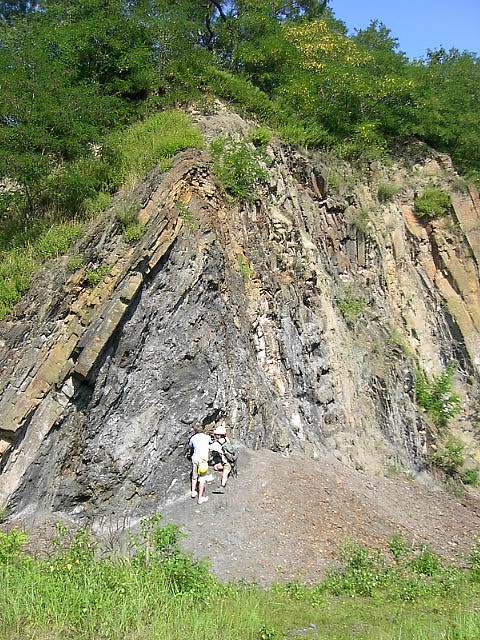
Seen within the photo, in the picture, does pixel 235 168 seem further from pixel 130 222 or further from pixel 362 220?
pixel 362 220

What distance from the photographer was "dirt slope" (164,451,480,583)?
8984 mm

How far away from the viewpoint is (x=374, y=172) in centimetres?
1891

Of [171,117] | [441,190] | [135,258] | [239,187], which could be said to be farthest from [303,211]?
[135,258]

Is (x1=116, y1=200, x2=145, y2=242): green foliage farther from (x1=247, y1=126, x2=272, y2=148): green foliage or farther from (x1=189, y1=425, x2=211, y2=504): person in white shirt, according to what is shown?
(x1=247, y1=126, x2=272, y2=148): green foliage

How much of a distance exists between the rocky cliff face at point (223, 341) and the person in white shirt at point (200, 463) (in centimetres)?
27

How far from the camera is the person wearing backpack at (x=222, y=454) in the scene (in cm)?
1005

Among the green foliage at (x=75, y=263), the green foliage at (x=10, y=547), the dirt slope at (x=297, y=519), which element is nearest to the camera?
the green foliage at (x=10, y=547)

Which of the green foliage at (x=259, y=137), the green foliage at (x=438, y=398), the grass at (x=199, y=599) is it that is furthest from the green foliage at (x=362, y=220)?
the grass at (x=199, y=599)

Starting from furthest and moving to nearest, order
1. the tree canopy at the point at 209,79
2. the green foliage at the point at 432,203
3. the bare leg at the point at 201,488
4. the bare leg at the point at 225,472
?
the green foliage at the point at 432,203
the tree canopy at the point at 209,79
the bare leg at the point at 225,472
the bare leg at the point at 201,488

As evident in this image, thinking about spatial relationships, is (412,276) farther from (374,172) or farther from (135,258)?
(135,258)

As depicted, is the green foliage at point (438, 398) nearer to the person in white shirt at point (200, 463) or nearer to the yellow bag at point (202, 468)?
the person in white shirt at point (200, 463)

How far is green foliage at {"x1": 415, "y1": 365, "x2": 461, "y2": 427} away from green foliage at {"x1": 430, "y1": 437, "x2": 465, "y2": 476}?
3.43 ft

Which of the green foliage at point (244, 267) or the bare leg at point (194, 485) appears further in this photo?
the green foliage at point (244, 267)

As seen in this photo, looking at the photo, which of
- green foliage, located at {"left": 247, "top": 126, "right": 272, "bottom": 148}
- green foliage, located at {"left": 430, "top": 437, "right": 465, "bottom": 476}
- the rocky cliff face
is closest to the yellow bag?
the rocky cliff face
